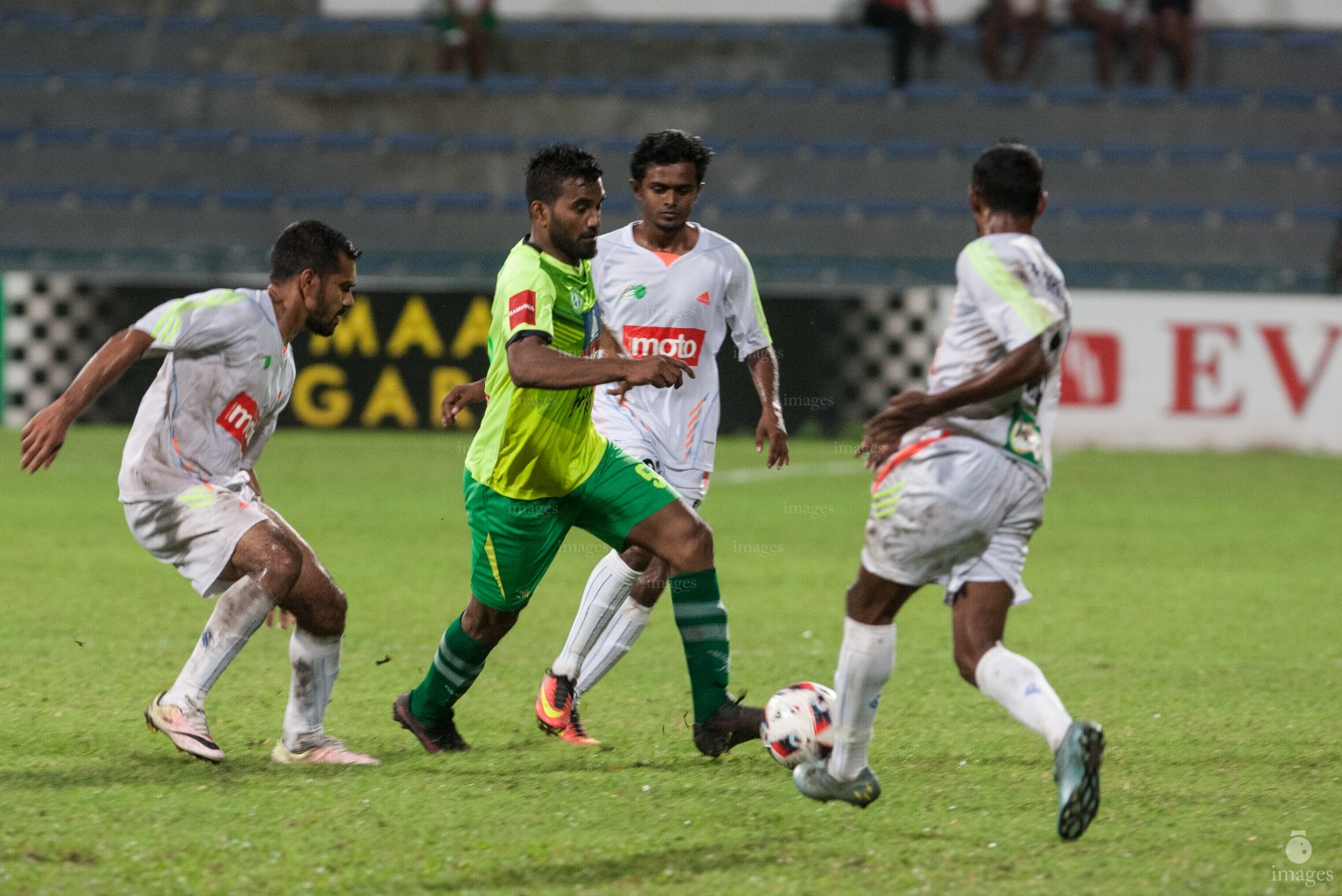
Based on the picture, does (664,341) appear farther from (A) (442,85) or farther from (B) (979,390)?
(A) (442,85)

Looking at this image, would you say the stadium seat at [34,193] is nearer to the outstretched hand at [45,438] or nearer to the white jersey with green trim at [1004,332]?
the outstretched hand at [45,438]

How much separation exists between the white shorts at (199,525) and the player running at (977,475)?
1.70 metres

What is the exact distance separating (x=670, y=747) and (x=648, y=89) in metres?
15.2

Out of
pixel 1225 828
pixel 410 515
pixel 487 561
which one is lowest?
pixel 410 515

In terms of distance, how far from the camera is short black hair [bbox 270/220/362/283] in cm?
Answer: 479

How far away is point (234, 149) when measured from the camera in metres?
19.2

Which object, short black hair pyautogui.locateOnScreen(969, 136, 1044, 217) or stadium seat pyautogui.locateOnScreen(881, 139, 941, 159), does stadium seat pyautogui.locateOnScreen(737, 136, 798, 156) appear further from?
short black hair pyautogui.locateOnScreen(969, 136, 1044, 217)

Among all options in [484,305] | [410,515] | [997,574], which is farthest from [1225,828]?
[484,305]

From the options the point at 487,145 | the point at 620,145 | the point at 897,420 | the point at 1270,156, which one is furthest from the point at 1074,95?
the point at 897,420

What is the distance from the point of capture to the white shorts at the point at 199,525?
15.4ft

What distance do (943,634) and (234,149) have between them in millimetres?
13966

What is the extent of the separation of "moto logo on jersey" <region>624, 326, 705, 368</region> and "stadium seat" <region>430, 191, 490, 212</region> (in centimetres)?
1353

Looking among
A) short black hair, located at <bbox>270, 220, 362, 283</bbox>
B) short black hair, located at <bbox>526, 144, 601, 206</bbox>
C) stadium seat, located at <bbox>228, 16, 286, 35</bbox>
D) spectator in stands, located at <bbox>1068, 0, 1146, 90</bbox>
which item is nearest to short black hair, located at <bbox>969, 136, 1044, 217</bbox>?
short black hair, located at <bbox>526, 144, 601, 206</bbox>

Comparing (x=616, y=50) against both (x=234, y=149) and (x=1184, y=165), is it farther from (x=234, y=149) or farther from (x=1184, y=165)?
(x=1184, y=165)
